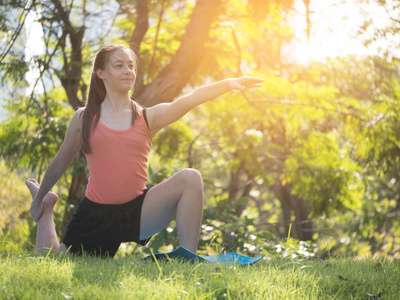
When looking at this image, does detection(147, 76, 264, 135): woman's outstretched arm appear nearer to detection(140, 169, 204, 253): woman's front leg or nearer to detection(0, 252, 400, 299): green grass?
detection(140, 169, 204, 253): woman's front leg

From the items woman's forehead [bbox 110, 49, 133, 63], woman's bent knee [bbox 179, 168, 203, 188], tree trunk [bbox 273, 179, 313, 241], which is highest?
woman's forehead [bbox 110, 49, 133, 63]

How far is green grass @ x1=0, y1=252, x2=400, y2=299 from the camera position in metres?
2.38

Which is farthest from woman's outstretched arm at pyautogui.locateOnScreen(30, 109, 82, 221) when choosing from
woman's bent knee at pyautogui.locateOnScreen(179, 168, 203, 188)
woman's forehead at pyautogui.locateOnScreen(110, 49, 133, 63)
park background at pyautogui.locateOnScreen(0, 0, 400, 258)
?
park background at pyautogui.locateOnScreen(0, 0, 400, 258)

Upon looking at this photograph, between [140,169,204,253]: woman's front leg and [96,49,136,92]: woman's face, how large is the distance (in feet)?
2.55

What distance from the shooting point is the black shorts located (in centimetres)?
358

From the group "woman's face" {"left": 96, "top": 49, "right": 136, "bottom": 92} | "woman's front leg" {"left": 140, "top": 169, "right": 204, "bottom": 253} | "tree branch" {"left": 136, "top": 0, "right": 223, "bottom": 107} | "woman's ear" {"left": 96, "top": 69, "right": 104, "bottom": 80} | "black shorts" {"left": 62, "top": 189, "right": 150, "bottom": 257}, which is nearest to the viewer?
"woman's front leg" {"left": 140, "top": 169, "right": 204, "bottom": 253}

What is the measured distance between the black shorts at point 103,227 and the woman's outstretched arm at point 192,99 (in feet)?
1.70

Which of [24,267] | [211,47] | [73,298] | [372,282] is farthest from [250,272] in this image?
[211,47]

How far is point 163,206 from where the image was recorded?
3.51 meters

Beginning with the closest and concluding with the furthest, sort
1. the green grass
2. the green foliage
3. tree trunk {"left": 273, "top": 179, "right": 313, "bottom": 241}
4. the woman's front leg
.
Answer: the green grass → the woman's front leg → the green foliage → tree trunk {"left": 273, "top": 179, "right": 313, "bottom": 241}

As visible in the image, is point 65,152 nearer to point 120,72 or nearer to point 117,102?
point 117,102

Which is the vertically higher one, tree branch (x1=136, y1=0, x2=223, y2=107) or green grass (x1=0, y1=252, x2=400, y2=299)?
tree branch (x1=136, y1=0, x2=223, y2=107)

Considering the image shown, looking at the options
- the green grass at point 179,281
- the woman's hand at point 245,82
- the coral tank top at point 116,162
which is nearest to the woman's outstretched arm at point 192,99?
the woman's hand at point 245,82

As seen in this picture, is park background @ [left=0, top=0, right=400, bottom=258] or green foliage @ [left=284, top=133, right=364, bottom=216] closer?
park background @ [left=0, top=0, right=400, bottom=258]
